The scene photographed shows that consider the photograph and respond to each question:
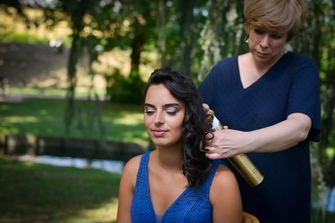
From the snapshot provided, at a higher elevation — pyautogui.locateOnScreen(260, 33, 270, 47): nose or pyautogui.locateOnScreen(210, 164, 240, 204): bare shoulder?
pyautogui.locateOnScreen(260, 33, 270, 47): nose

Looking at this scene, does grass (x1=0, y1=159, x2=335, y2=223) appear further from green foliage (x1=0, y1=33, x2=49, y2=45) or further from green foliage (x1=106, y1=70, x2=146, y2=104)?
green foliage (x1=0, y1=33, x2=49, y2=45)

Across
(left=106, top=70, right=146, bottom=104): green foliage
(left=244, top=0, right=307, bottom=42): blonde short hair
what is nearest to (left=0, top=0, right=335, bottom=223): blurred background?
(left=244, top=0, right=307, bottom=42): blonde short hair

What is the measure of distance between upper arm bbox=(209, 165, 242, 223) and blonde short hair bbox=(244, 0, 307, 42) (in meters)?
0.64

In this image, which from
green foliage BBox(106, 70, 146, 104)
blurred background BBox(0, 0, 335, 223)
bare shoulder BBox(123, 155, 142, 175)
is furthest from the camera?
green foliage BBox(106, 70, 146, 104)

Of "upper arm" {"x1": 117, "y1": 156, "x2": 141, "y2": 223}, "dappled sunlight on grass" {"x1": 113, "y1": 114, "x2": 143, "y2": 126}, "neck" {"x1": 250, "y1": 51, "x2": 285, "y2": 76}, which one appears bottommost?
"dappled sunlight on grass" {"x1": 113, "y1": 114, "x2": 143, "y2": 126}

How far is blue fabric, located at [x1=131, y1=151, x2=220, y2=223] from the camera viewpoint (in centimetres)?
155

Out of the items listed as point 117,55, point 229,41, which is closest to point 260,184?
point 229,41

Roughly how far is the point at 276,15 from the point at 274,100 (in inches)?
14.6

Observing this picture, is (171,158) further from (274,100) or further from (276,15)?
(276,15)

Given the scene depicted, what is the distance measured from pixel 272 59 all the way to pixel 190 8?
7.48 ft

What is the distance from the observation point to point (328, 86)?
11.9ft

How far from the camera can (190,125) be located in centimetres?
155

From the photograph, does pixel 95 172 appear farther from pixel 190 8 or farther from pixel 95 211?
pixel 190 8

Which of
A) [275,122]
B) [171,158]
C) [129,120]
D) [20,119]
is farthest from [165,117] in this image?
[129,120]
